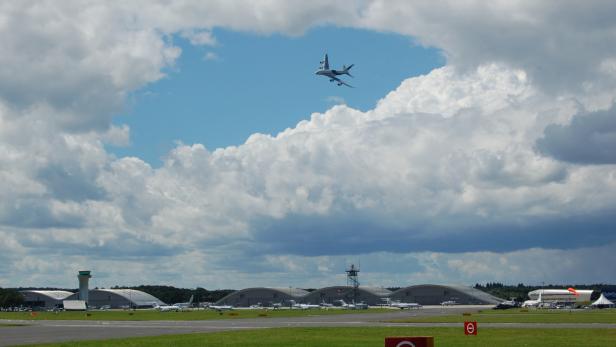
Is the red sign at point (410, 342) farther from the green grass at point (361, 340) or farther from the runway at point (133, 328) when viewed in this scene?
the runway at point (133, 328)

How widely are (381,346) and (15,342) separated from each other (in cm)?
3049

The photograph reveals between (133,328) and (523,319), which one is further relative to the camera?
(523,319)

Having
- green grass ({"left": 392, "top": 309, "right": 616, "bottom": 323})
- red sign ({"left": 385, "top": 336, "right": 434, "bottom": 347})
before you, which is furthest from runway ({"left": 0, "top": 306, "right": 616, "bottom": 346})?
red sign ({"left": 385, "top": 336, "right": 434, "bottom": 347})

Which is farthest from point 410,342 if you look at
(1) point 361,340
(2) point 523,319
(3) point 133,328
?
(2) point 523,319

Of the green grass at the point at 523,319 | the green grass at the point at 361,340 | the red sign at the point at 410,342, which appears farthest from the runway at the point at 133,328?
the red sign at the point at 410,342

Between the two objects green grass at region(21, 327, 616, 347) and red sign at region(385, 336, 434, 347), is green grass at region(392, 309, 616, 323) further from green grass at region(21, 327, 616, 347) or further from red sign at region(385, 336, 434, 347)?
red sign at region(385, 336, 434, 347)

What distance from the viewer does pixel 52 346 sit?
182 feet

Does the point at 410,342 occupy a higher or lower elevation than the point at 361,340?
higher

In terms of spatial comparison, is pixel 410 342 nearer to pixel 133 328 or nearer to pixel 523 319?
pixel 133 328

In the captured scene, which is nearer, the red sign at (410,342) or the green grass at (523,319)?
the red sign at (410,342)

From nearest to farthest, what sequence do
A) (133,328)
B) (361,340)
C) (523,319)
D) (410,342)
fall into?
(410,342)
(361,340)
(133,328)
(523,319)

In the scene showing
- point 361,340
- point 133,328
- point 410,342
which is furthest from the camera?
point 133,328

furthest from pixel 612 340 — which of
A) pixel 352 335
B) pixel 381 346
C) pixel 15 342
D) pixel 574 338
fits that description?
pixel 15 342

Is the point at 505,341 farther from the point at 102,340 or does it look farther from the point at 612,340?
the point at 102,340
